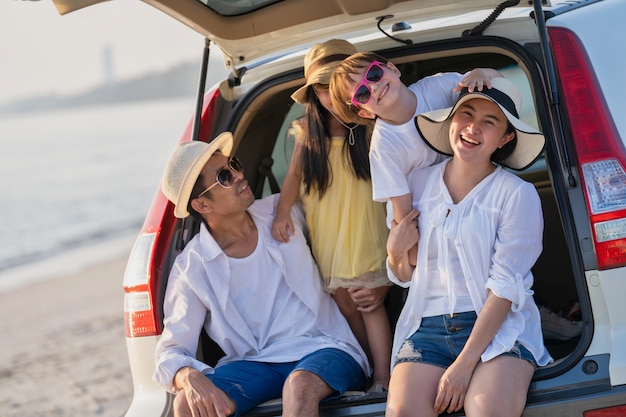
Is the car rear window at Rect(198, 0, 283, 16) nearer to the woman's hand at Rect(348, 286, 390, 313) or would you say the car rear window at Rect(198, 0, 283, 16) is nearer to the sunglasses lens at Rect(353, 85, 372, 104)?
the sunglasses lens at Rect(353, 85, 372, 104)

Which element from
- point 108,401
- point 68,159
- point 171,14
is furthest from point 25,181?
point 171,14

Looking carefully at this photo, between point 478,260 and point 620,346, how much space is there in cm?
48

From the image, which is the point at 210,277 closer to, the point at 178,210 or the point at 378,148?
the point at 178,210

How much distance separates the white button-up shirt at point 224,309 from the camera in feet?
10.1

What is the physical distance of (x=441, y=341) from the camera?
9.21ft

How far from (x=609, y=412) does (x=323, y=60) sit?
5.10ft

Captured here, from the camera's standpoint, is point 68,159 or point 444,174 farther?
point 68,159

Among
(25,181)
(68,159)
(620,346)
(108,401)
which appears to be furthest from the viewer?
(68,159)

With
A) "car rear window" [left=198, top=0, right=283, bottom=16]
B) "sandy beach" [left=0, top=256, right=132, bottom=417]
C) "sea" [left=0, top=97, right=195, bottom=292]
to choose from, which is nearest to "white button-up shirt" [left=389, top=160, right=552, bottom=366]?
"car rear window" [left=198, top=0, right=283, bottom=16]

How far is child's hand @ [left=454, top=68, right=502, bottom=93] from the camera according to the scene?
288cm

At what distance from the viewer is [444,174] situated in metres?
2.96

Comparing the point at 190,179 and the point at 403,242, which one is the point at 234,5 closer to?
the point at 190,179

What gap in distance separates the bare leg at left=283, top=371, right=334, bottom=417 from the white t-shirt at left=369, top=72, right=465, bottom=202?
2.03 feet

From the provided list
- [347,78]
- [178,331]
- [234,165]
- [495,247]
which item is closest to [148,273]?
[178,331]
